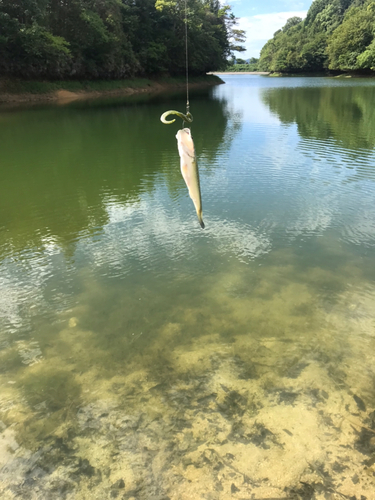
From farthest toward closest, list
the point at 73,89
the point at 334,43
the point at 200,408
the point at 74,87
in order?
the point at 334,43
the point at 74,87
the point at 73,89
the point at 200,408

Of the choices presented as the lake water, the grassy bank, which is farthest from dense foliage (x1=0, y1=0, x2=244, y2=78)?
the lake water

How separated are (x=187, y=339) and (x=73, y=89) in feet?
117

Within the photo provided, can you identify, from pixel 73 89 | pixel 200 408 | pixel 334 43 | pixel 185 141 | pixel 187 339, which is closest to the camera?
pixel 185 141

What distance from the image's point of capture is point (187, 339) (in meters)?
4.38

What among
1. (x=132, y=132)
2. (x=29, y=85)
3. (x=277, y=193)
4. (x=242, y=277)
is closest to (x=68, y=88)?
(x=29, y=85)

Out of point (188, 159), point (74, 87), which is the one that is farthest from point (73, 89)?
point (188, 159)

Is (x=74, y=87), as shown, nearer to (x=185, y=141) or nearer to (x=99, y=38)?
(x=99, y=38)

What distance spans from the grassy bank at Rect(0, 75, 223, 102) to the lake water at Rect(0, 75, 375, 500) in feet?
75.5

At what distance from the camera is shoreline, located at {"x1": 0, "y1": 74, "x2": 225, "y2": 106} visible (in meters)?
28.7

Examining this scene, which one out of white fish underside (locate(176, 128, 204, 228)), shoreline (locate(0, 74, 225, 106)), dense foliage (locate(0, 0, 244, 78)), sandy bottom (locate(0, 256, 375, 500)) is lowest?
sandy bottom (locate(0, 256, 375, 500))

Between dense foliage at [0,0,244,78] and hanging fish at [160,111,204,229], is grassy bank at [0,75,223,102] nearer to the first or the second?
dense foliage at [0,0,244,78]

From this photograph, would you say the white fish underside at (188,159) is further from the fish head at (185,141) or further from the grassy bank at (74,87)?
the grassy bank at (74,87)

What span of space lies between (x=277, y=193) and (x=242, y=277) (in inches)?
170

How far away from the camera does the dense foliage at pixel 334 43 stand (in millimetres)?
65375
